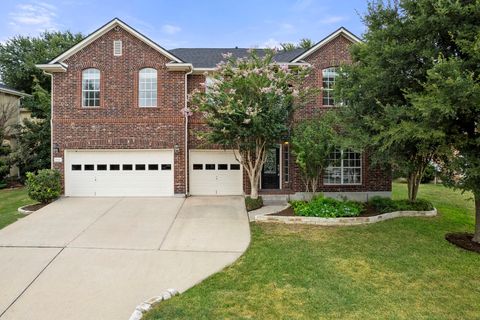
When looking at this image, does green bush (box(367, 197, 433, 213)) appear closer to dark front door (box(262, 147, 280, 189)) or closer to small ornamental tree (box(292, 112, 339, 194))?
small ornamental tree (box(292, 112, 339, 194))

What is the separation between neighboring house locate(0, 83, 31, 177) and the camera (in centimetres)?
1870

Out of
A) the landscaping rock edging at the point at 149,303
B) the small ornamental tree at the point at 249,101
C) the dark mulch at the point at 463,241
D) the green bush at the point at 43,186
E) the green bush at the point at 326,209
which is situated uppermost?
the small ornamental tree at the point at 249,101

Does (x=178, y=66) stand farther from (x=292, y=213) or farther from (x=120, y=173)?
(x=292, y=213)

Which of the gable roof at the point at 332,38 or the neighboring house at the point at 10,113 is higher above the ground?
the gable roof at the point at 332,38

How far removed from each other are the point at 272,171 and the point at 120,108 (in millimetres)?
7186

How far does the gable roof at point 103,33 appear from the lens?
520 inches

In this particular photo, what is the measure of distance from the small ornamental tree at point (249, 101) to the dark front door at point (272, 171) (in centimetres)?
267

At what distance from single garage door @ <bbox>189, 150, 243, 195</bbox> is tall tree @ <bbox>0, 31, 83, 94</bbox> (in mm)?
20041

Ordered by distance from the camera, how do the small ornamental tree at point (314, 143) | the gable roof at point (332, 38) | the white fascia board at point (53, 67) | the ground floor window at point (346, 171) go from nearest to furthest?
1. the small ornamental tree at point (314, 143)
2. the white fascia board at point (53, 67)
3. the gable roof at point (332, 38)
4. the ground floor window at point (346, 171)

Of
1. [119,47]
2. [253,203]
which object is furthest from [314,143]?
[119,47]

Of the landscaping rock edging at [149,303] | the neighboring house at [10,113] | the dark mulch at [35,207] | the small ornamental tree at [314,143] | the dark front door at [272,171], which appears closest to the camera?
the landscaping rock edging at [149,303]

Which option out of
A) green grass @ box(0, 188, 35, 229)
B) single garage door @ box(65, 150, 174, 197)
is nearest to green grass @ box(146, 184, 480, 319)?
single garage door @ box(65, 150, 174, 197)

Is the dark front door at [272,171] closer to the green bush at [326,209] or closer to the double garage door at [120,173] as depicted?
the green bush at [326,209]

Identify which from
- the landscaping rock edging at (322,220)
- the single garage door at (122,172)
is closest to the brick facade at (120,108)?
the single garage door at (122,172)
